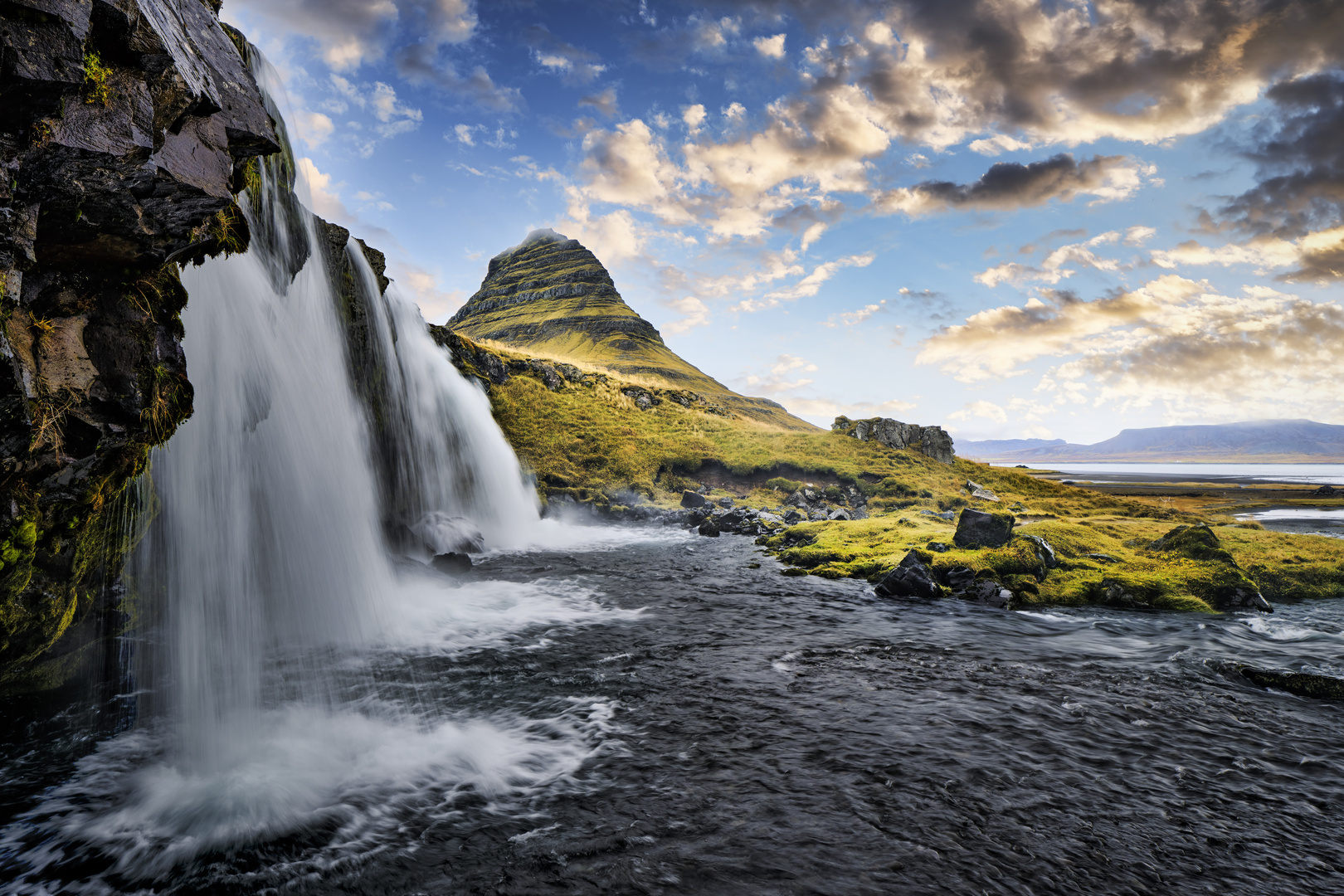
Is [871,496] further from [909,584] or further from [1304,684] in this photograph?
[1304,684]

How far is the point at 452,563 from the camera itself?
22.7m

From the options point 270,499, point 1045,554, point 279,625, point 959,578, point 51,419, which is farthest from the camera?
point 1045,554

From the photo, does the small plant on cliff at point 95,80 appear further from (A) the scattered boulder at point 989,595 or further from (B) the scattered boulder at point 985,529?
(B) the scattered boulder at point 985,529

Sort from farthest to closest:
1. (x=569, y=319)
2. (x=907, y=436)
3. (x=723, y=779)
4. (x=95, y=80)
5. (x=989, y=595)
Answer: (x=569, y=319) → (x=907, y=436) → (x=989, y=595) → (x=723, y=779) → (x=95, y=80)

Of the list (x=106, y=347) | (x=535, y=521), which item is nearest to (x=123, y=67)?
(x=106, y=347)

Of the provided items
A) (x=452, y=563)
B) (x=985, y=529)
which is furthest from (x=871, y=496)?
(x=452, y=563)

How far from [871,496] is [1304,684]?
115 feet

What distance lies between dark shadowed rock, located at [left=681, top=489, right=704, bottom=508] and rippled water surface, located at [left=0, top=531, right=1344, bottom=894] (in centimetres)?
2878

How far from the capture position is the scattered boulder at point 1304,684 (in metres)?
10.8

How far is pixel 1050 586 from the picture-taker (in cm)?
1888

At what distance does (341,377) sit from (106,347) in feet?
43.3

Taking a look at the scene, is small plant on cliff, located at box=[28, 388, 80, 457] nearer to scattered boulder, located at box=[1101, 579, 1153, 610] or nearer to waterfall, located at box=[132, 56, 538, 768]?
waterfall, located at box=[132, 56, 538, 768]

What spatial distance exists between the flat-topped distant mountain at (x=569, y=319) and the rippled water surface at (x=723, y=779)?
106 m

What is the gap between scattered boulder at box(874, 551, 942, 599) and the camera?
19.3 meters
